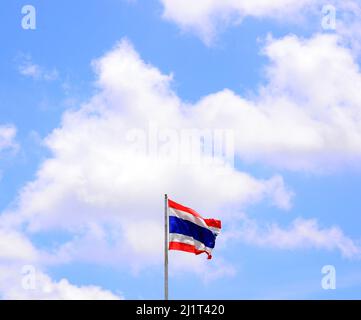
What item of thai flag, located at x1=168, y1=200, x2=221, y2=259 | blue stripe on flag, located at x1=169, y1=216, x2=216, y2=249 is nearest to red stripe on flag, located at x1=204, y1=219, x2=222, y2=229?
thai flag, located at x1=168, y1=200, x2=221, y2=259

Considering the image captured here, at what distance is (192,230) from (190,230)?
162 mm

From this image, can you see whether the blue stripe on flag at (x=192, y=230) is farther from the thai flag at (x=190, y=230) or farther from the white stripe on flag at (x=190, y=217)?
the white stripe on flag at (x=190, y=217)

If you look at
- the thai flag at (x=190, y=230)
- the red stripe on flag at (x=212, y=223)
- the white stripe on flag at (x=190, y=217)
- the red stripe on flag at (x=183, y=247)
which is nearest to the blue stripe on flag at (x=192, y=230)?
the thai flag at (x=190, y=230)

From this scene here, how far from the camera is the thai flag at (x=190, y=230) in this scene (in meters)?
44.4

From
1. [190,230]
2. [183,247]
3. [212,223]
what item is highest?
[212,223]

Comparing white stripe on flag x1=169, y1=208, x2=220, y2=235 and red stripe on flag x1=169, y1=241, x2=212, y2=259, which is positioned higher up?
white stripe on flag x1=169, y1=208, x2=220, y2=235

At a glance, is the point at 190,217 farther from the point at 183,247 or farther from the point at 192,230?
the point at 183,247

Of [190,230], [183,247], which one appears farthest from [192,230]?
[183,247]

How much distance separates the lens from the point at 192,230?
45438 mm

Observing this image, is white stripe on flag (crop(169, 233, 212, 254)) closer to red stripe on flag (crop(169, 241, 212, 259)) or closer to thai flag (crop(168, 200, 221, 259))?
thai flag (crop(168, 200, 221, 259))

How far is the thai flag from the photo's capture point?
146 ft
